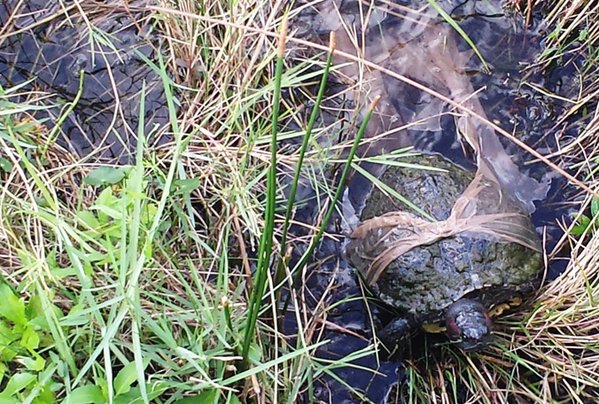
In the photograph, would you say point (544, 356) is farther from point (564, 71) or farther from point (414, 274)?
point (564, 71)

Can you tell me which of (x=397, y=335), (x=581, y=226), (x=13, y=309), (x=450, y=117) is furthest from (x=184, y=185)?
(x=581, y=226)

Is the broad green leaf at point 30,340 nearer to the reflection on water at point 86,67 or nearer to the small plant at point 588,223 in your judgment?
the reflection on water at point 86,67

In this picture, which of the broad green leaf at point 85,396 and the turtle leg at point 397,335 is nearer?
the broad green leaf at point 85,396

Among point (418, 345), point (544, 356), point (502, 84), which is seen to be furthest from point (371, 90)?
point (544, 356)

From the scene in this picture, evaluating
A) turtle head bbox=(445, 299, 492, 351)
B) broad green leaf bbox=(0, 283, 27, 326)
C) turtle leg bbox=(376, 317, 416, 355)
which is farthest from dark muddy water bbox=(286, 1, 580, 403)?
broad green leaf bbox=(0, 283, 27, 326)

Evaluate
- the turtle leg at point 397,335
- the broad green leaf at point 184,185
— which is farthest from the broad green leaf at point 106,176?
the turtle leg at point 397,335

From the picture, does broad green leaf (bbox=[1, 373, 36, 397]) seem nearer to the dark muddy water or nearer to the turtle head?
the dark muddy water
